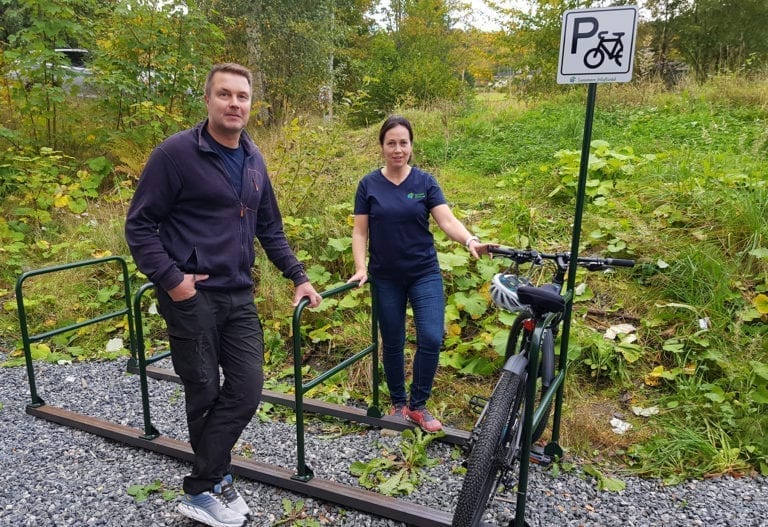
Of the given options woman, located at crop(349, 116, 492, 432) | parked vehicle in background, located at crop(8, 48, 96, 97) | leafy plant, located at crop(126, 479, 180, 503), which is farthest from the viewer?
parked vehicle in background, located at crop(8, 48, 96, 97)

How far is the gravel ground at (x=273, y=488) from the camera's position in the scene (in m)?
2.69

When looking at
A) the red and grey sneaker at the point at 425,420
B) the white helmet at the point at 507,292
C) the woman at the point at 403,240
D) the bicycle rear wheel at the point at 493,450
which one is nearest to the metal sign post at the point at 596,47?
the bicycle rear wheel at the point at 493,450

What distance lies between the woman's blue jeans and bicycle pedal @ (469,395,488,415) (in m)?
0.29

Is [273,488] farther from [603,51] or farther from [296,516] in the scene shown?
[603,51]

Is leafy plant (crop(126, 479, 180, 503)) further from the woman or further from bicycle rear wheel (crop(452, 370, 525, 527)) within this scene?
bicycle rear wheel (crop(452, 370, 525, 527))

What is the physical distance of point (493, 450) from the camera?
2.31 metres

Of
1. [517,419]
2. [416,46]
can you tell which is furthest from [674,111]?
[416,46]

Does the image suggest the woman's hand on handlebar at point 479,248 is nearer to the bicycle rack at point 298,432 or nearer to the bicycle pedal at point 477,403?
the bicycle rack at point 298,432

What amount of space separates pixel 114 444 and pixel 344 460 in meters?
1.55

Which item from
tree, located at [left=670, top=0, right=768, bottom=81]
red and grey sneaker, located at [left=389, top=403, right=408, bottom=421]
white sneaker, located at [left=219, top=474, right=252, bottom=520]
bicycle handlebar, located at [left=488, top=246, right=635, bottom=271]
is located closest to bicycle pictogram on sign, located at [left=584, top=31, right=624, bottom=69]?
bicycle handlebar, located at [left=488, top=246, right=635, bottom=271]

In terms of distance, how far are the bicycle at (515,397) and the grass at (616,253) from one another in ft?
3.12

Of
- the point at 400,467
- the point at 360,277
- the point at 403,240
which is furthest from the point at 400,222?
the point at 400,467

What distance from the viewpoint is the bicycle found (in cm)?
226

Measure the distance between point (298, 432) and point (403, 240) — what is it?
48.0 inches
